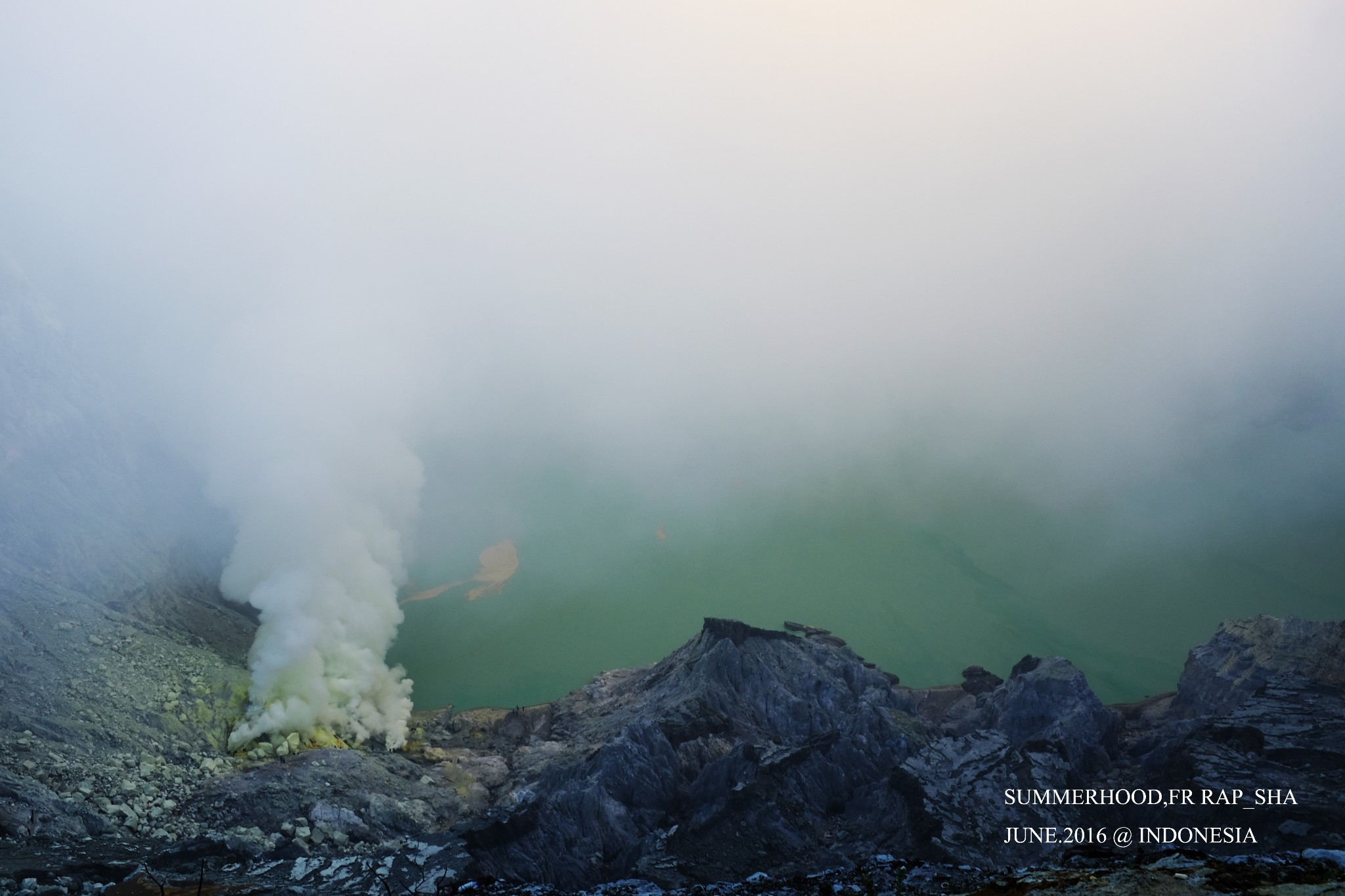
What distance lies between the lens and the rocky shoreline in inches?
945

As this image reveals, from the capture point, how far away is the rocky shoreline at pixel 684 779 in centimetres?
2400

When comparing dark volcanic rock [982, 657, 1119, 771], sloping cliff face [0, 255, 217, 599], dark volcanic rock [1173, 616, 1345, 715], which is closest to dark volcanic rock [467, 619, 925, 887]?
dark volcanic rock [982, 657, 1119, 771]

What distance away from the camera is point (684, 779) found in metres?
30.4

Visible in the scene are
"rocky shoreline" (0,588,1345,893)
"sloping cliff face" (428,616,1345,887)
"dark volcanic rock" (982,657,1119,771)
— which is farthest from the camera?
"dark volcanic rock" (982,657,1119,771)

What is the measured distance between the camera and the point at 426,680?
42.4 m

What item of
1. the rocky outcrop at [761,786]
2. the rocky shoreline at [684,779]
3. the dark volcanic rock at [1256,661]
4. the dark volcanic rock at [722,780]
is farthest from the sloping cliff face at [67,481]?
the dark volcanic rock at [1256,661]

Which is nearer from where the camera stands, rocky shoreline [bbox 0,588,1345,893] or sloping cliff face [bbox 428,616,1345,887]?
rocky shoreline [bbox 0,588,1345,893]

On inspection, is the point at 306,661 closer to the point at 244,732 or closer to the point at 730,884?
the point at 244,732

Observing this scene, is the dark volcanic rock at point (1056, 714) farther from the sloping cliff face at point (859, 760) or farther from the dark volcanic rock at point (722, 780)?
the dark volcanic rock at point (722, 780)

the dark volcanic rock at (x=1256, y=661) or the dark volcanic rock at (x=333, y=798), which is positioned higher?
the dark volcanic rock at (x=1256, y=661)

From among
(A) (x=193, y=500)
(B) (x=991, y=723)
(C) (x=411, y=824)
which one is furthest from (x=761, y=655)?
(A) (x=193, y=500)

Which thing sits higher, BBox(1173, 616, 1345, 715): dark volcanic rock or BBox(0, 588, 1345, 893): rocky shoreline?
BBox(1173, 616, 1345, 715): dark volcanic rock

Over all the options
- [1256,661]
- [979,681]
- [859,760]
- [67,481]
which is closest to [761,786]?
[859,760]

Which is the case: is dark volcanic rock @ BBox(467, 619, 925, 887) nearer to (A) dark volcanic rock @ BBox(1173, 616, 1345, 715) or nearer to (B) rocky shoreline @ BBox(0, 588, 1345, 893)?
(B) rocky shoreline @ BBox(0, 588, 1345, 893)
